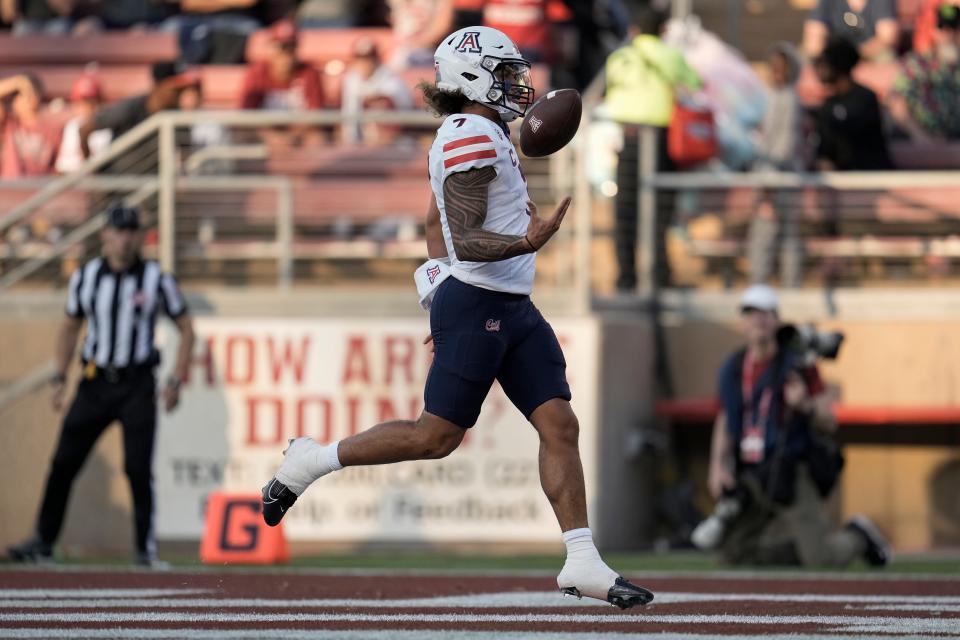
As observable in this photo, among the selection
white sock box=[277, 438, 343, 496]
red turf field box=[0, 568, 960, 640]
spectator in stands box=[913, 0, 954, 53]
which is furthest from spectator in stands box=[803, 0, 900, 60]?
white sock box=[277, 438, 343, 496]

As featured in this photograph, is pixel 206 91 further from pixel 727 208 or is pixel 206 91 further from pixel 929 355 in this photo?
pixel 929 355

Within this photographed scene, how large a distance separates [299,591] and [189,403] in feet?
15.4

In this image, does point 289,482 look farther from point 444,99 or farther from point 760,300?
point 760,300

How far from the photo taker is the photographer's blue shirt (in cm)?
979

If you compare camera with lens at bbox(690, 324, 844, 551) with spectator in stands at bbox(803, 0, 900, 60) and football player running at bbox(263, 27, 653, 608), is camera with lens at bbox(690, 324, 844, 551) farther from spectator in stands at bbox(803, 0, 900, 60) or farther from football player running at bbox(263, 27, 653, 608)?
spectator in stands at bbox(803, 0, 900, 60)

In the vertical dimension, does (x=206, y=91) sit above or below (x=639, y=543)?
above

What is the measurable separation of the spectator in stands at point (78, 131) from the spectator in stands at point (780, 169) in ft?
14.2

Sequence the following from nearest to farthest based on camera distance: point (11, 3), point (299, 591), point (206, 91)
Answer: point (299, 591)
point (206, 91)
point (11, 3)

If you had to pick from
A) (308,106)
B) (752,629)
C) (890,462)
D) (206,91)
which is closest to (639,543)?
(890,462)

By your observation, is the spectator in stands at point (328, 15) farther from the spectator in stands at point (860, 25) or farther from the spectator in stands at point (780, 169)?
the spectator in stands at point (780, 169)

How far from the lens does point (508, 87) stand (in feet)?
19.8

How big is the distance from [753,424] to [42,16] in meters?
8.61

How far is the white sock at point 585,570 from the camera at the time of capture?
5691mm

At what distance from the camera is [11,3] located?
657 inches
